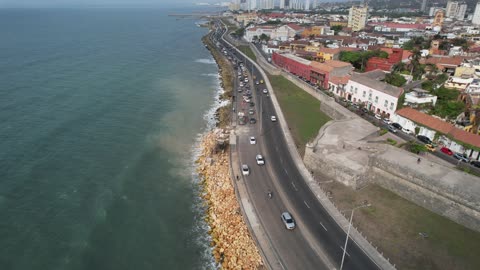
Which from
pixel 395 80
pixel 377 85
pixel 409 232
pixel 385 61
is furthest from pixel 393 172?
pixel 385 61

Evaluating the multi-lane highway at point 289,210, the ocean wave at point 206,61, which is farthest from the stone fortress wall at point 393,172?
the ocean wave at point 206,61

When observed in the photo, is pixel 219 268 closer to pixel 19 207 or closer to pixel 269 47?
pixel 19 207

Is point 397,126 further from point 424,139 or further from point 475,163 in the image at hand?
point 475,163

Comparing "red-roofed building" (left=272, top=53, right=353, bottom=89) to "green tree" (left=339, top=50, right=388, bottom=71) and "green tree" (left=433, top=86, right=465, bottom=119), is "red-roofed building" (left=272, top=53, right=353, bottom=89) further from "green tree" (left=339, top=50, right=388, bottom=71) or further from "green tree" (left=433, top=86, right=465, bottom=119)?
"green tree" (left=433, top=86, right=465, bottom=119)

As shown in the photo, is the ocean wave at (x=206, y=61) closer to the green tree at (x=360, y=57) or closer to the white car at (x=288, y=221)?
the green tree at (x=360, y=57)

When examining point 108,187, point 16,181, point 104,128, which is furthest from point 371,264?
point 104,128

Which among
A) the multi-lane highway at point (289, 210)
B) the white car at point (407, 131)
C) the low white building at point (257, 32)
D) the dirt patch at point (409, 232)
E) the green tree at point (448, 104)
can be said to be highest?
the low white building at point (257, 32)
